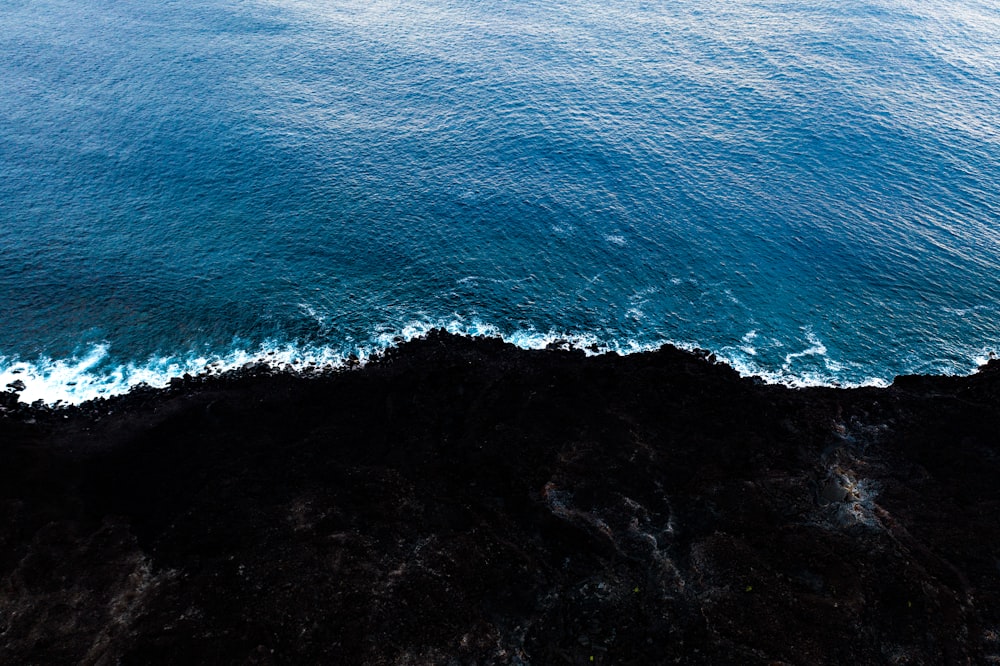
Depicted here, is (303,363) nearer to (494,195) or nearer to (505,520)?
(505,520)

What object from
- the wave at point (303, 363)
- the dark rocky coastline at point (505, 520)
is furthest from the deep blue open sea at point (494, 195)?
the dark rocky coastline at point (505, 520)

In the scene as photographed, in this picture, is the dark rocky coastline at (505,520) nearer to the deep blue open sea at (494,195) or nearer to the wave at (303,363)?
the wave at (303,363)

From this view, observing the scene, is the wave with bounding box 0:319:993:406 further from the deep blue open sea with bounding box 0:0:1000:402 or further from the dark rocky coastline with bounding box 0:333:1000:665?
the dark rocky coastline with bounding box 0:333:1000:665

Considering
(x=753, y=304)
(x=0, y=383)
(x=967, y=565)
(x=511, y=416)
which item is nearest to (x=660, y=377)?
(x=511, y=416)

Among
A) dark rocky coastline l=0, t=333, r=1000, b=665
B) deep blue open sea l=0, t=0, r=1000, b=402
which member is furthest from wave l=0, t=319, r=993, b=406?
dark rocky coastline l=0, t=333, r=1000, b=665

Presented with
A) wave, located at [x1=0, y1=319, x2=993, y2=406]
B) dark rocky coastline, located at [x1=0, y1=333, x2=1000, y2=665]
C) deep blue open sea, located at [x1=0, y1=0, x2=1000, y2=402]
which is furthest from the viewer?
deep blue open sea, located at [x1=0, y1=0, x2=1000, y2=402]

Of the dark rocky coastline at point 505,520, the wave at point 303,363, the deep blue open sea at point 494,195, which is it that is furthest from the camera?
the deep blue open sea at point 494,195
